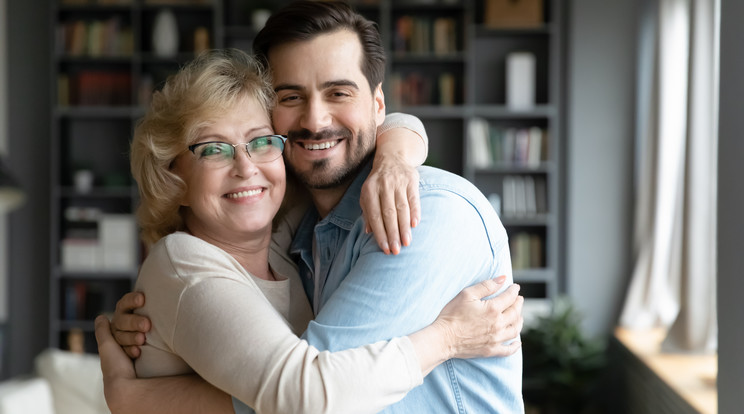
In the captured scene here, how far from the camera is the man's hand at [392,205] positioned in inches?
51.1

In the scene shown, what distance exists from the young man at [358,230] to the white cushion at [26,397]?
2.50m

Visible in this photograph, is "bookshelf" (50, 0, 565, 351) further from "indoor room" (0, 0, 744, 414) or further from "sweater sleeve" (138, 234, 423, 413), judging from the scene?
"sweater sleeve" (138, 234, 423, 413)

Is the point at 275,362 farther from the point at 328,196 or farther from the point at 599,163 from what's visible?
the point at 599,163

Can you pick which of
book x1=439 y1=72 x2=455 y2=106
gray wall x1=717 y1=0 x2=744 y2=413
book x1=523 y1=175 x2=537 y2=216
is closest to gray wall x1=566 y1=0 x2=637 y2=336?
book x1=523 y1=175 x2=537 y2=216

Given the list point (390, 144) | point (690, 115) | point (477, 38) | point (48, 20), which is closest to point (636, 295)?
point (690, 115)

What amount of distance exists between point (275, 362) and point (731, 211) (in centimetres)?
151

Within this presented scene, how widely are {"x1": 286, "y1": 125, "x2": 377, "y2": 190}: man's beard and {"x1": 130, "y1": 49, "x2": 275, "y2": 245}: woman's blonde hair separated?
0.13 m

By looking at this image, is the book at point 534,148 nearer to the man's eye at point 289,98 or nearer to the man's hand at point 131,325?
the man's eye at point 289,98

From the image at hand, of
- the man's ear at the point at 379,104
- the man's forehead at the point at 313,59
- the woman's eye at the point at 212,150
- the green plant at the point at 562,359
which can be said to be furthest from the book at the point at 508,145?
the woman's eye at the point at 212,150

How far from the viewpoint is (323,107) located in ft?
5.39

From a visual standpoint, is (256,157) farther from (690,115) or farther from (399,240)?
(690,115)

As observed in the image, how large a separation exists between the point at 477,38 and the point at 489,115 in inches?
27.2

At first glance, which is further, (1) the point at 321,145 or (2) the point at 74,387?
(2) the point at 74,387

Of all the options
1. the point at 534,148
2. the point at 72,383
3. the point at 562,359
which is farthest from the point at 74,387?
the point at 534,148
